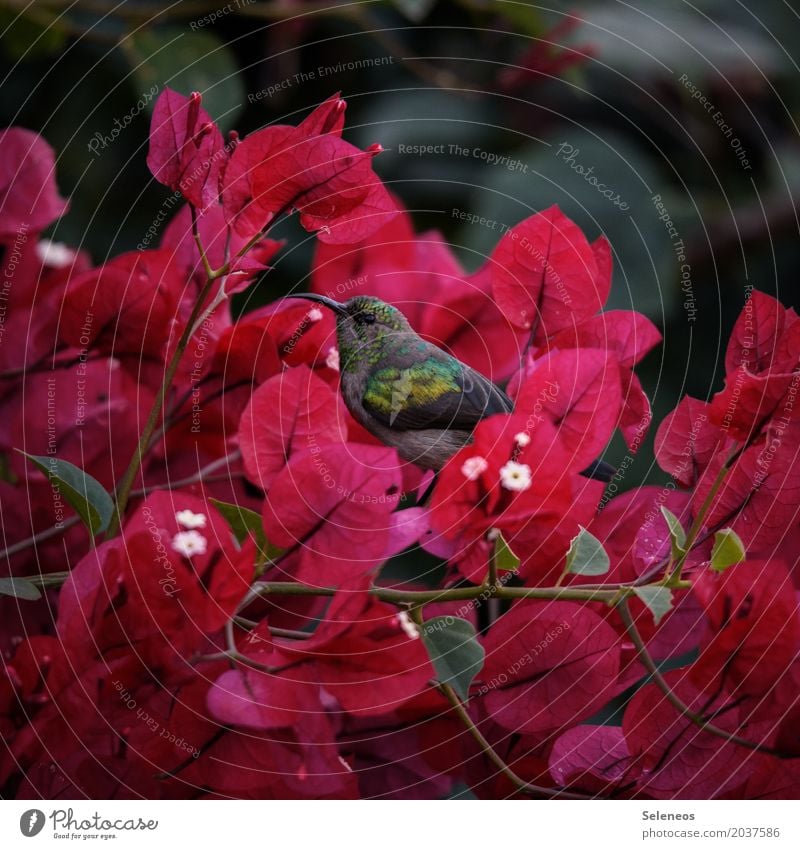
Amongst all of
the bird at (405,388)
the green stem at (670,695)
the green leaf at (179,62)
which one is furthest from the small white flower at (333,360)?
the green leaf at (179,62)

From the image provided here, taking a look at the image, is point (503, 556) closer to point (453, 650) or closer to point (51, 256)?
point (453, 650)

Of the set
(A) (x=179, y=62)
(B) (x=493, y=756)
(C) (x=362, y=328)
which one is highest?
(A) (x=179, y=62)

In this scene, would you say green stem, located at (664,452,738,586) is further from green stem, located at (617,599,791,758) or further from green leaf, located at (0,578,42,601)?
green leaf, located at (0,578,42,601)

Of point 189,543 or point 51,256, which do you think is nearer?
point 189,543

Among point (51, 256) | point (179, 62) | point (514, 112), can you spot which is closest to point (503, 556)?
point (51, 256)

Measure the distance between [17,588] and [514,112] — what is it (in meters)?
0.54

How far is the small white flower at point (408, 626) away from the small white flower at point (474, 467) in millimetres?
34

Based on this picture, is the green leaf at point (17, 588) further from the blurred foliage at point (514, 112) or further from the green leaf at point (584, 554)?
the blurred foliage at point (514, 112)

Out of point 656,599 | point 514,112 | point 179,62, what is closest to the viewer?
point 656,599

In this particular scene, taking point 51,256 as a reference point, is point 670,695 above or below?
below

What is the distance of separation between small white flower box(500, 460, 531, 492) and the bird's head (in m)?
0.07

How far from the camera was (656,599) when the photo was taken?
0.22 meters

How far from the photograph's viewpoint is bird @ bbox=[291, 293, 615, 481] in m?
0.27

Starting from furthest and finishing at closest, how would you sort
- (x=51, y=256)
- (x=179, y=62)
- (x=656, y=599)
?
(x=179, y=62), (x=51, y=256), (x=656, y=599)
